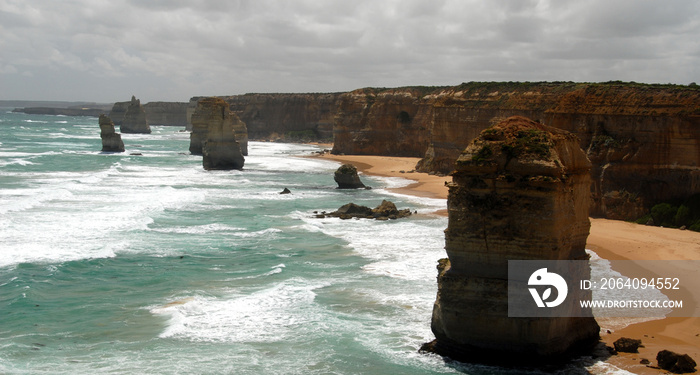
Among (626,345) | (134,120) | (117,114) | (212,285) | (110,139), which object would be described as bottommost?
(212,285)

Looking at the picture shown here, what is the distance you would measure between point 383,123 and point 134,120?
6009 centimetres

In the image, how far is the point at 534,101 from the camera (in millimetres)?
38750

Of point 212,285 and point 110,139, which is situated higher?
point 110,139

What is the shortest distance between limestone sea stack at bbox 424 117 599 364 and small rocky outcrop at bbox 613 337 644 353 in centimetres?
76

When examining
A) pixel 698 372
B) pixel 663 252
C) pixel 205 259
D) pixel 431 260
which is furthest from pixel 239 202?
pixel 698 372

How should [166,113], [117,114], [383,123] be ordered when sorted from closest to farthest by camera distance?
[383,123] → [117,114] → [166,113]

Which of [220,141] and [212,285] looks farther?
[220,141]

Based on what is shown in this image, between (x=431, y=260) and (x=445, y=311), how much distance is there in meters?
9.22

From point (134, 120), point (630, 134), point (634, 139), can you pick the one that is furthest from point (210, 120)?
point (134, 120)

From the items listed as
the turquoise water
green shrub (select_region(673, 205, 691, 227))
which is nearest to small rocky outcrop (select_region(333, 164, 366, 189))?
the turquoise water

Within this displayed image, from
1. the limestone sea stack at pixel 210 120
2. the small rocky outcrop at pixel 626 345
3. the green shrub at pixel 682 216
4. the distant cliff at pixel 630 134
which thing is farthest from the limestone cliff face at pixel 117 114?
the small rocky outcrop at pixel 626 345

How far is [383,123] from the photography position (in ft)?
230

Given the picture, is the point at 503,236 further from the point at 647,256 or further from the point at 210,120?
the point at 210,120

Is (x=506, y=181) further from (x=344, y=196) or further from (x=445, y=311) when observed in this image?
(x=344, y=196)
